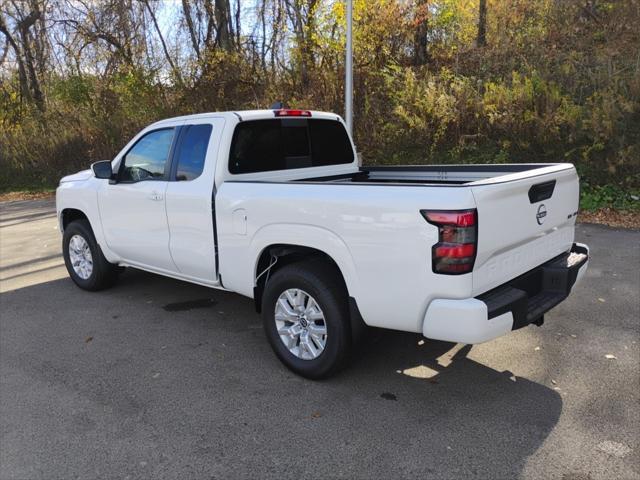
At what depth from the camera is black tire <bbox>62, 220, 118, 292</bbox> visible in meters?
5.69

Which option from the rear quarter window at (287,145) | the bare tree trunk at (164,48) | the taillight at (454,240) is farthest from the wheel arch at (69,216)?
the bare tree trunk at (164,48)

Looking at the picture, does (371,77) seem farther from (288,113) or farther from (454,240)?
(454,240)

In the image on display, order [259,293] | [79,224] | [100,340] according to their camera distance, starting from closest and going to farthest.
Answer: [259,293] < [100,340] < [79,224]

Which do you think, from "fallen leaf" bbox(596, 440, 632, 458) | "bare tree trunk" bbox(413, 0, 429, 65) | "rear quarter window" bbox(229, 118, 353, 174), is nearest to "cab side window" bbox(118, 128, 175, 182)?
"rear quarter window" bbox(229, 118, 353, 174)

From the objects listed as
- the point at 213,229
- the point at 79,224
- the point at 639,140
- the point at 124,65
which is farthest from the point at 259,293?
the point at 124,65

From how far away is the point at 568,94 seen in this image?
35.1ft

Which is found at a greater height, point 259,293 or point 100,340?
point 259,293

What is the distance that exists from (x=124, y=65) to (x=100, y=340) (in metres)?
17.9

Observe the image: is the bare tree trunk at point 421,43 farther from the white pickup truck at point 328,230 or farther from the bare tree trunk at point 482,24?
the white pickup truck at point 328,230

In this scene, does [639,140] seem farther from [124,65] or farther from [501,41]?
[124,65]

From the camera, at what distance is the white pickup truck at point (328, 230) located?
293 centimetres

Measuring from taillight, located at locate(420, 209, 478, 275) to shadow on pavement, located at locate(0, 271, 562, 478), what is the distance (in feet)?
3.23

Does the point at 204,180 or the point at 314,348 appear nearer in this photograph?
the point at 314,348

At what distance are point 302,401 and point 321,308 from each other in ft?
2.02
